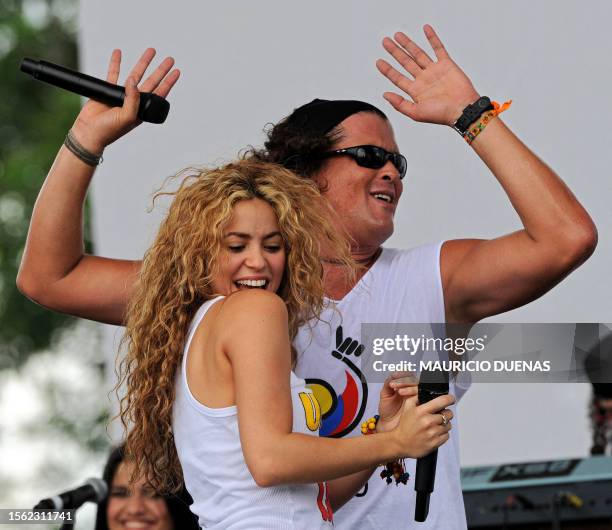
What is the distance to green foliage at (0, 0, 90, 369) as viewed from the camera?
34.7ft

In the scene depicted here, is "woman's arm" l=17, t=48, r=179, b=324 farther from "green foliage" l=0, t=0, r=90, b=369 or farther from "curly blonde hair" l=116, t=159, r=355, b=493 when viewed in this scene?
"green foliage" l=0, t=0, r=90, b=369

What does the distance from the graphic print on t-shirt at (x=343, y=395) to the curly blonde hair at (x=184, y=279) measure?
389mm

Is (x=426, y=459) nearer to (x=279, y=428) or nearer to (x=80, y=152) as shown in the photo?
(x=279, y=428)

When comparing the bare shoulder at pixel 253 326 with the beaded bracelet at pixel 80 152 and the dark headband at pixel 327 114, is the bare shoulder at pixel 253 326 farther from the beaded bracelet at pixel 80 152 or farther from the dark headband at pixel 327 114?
the dark headband at pixel 327 114

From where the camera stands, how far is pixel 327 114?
3.02 m

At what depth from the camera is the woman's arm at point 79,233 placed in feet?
8.28

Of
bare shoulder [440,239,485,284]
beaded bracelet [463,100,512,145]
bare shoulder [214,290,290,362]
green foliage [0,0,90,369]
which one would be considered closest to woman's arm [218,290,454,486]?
bare shoulder [214,290,290,362]

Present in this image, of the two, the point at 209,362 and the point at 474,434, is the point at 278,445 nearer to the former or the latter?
the point at 209,362

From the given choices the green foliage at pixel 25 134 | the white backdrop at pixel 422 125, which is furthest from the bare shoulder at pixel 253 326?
the green foliage at pixel 25 134

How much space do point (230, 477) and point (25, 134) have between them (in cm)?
1027

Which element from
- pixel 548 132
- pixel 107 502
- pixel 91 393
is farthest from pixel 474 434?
pixel 91 393

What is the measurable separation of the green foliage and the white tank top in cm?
825

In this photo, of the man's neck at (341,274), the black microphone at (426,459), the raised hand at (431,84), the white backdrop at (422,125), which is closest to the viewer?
the black microphone at (426,459)

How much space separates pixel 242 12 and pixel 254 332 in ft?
7.22
